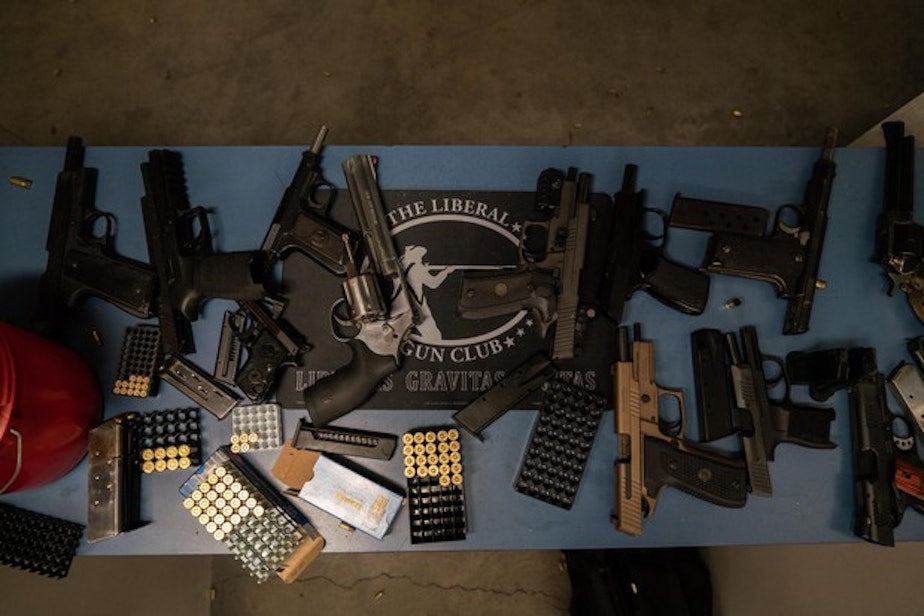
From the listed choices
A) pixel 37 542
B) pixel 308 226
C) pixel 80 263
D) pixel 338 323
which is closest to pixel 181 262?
pixel 80 263

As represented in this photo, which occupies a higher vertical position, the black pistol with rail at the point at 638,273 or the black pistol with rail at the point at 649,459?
the black pistol with rail at the point at 638,273

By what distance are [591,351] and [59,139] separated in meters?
4.14

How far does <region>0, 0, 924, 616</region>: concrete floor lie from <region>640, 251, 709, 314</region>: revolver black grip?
6.20 feet

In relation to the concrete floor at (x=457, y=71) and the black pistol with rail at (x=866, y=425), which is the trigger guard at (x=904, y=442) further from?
the concrete floor at (x=457, y=71)

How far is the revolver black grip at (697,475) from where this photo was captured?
2750mm

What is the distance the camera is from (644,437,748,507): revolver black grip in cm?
275

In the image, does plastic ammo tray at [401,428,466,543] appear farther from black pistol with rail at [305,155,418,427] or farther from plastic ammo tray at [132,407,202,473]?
plastic ammo tray at [132,407,202,473]

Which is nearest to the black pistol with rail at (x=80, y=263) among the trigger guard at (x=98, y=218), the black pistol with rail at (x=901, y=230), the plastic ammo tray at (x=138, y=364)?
the trigger guard at (x=98, y=218)

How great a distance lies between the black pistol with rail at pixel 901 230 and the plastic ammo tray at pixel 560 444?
1561 mm

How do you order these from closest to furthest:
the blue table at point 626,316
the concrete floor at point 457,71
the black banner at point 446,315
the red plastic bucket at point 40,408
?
the red plastic bucket at point 40,408, the blue table at point 626,316, the black banner at point 446,315, the concrete floor at point 457,71

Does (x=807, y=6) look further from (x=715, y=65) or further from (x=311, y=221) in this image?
(x=311, y=221)

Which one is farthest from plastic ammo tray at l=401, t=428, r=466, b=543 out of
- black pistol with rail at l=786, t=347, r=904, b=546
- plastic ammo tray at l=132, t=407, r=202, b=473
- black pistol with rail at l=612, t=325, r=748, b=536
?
black pistol with rail at l=786, t=347, r=904, b=546

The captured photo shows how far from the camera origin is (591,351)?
295 cm

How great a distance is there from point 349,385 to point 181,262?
100 centimetres
